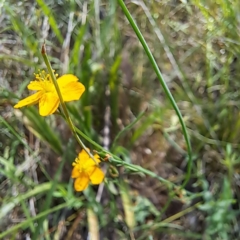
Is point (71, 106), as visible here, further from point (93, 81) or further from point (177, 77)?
point (177, 77)

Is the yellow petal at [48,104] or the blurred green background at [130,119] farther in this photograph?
the blurred green background at [130,119]

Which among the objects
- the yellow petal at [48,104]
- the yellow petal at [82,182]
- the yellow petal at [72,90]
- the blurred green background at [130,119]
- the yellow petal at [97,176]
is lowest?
the blurred green background at [130,119]

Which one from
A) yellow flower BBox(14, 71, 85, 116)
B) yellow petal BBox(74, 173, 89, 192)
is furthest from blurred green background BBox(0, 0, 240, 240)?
yellow flower BBox(14, 71, 85, 116)

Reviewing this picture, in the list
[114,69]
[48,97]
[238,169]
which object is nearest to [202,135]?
[238,169]

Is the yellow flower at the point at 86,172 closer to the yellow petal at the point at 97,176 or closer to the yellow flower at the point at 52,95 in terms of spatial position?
the yellow petal at the point at 97,176

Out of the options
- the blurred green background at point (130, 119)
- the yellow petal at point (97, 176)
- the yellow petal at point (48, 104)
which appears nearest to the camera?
the yellow petal at point (48, 104)

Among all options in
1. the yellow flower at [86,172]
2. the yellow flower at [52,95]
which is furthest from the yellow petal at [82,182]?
the yellow flower at [52,95]

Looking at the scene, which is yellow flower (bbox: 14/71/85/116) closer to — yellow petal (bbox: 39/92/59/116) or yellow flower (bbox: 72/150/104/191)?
yellow petal (bbox: 39/92/59/116)
